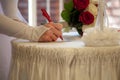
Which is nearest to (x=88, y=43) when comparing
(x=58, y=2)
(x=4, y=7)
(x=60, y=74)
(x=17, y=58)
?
(x=60, y=74)

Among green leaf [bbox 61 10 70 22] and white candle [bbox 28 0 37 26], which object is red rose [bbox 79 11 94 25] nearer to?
green leaf [bbox 61 10 70 22]

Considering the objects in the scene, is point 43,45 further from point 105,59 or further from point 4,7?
point 4,7

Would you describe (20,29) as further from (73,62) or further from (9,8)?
(9,8)

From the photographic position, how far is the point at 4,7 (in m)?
1.46

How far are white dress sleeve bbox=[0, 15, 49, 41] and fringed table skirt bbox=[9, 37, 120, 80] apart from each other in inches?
3.7

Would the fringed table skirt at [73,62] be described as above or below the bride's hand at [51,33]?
below

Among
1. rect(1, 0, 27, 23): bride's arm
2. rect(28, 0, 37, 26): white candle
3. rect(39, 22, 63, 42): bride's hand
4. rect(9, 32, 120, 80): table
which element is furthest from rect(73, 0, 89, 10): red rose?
rect(28, 0, 37, 26): white candle

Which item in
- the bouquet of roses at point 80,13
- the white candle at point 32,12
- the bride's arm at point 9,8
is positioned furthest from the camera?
the white candle at point 32,12

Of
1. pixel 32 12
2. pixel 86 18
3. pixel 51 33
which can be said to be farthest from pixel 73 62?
pixel 32 12

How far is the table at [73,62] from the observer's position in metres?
0.92

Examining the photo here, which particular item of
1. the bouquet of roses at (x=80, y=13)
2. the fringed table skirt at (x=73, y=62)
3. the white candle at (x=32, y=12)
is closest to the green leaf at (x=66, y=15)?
the bouquet of roses at (x=80, y=13)

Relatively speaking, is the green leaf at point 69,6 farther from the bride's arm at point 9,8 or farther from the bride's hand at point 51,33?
the bride's arm at point 9,8

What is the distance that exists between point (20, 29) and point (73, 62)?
11.0 inches

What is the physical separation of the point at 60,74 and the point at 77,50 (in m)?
0.10
